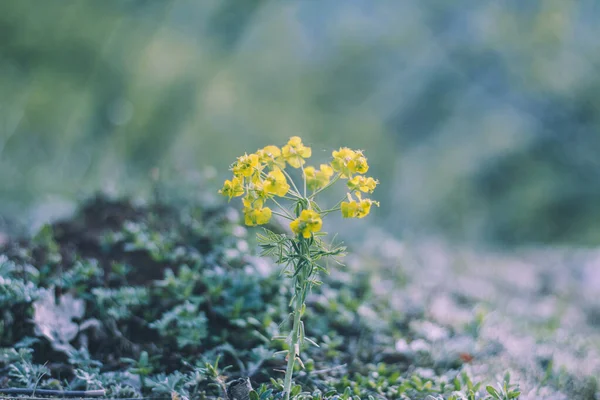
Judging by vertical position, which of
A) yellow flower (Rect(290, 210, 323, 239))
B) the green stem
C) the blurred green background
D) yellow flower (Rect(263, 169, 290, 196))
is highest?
the blurred green background

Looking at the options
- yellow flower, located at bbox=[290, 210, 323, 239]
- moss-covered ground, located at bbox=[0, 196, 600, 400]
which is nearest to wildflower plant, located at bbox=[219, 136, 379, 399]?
yellow flower, located at bbox=[290, 210, 323, 239]

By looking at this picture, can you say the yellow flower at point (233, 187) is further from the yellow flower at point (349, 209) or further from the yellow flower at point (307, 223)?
the yellow flower at point (349, 209)

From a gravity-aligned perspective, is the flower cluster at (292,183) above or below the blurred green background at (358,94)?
below

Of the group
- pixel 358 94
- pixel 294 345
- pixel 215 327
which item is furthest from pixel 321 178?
pixel 358 94

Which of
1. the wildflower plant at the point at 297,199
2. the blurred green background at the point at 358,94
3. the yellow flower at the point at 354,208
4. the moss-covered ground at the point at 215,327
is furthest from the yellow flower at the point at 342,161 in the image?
the blurred green background at the point at 358,94

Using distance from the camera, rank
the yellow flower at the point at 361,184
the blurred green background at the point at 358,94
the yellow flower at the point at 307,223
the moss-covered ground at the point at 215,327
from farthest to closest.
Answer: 1. the blurred green background at the point at 358,94
2. the moss-covered ground at the point at 215,327
3. the yellow flower at the point at 361,184
4. the yellow flower at the point at 307,223

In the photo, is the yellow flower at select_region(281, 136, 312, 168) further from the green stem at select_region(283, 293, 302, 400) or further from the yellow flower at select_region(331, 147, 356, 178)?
the green stem at select_region(283, 293, 302, 400)
